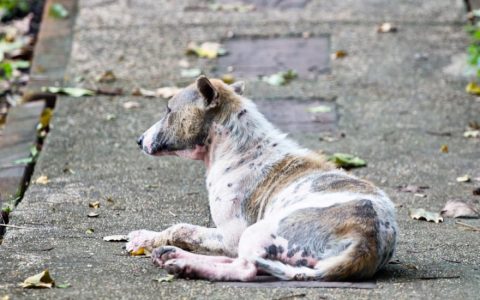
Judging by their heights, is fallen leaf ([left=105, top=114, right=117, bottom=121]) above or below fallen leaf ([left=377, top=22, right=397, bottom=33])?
below

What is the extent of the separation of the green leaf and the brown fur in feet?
20.6

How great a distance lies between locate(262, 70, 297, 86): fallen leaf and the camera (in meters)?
9.71

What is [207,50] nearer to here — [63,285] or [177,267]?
[177,267]

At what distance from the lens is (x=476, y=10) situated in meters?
11.0

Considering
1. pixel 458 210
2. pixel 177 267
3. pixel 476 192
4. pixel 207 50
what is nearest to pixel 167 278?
pixel 177 267

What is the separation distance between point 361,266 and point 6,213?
278 cm

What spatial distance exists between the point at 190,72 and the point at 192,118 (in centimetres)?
396

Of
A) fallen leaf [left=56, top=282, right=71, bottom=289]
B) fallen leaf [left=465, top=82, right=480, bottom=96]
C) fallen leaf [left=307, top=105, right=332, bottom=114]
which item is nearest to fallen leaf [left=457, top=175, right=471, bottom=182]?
fallen leaf [left=307, top=105, right=332, bottom=114]

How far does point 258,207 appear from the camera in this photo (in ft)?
18.6

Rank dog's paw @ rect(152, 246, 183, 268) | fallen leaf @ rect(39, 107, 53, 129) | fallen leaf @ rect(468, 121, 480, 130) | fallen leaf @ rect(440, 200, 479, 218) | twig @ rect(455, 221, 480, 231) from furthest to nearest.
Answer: fallen leaf @ rect(39, 107, 53, 129)
fallen leaf @ rect(468, 121, 480, 130)
fallen leaf @ rect(440, 200, 479, 218)
twig @ rect(455, 221, 480, 231)
dog's paw @ rect(152, 246, 183, 268)

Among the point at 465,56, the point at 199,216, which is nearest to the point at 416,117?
the point at 465,56

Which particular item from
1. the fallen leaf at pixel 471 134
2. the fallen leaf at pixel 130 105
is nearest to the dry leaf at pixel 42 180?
the fallen leaf at pixel 130 105

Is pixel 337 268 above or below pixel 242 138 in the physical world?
below

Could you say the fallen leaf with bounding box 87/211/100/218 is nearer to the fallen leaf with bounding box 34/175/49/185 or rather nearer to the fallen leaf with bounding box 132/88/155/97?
the fallen leaf with bounding box 34/175/49/185
